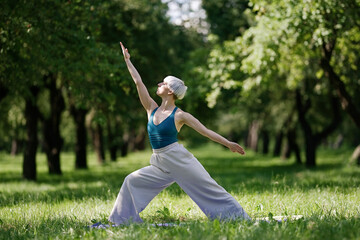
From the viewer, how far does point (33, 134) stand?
15578mm

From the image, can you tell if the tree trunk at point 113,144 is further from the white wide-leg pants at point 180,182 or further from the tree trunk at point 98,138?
the white wide-leg pants at point 180,182

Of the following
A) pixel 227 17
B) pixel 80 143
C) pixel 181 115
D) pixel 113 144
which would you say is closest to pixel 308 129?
pixel 227 17

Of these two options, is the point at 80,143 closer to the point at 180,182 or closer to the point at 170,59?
the point at 170,59

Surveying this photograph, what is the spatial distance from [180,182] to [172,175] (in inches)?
5.4

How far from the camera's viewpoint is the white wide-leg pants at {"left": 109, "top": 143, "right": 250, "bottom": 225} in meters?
5.02

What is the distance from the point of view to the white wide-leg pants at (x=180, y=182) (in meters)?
5.02

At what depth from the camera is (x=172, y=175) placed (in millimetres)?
5137

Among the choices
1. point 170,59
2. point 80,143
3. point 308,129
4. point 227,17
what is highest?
point 227,17

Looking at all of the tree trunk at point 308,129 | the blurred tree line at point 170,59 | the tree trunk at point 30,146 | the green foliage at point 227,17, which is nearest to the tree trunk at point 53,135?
the blurred tree line at point 170,59

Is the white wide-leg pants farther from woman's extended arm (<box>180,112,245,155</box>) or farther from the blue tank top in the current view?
woman's extended arm (<box>180,112,245,155</box>)

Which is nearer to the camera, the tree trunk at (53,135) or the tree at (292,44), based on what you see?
the tree at (292,44)

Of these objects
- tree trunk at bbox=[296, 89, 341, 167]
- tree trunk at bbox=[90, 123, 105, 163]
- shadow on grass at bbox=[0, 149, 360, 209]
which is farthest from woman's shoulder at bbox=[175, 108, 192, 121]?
tree trunk at bbox=[90, 123, 105, 163]

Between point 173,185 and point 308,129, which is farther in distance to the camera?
point 308,129

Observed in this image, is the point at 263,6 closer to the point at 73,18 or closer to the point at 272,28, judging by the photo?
the point at 272,28
